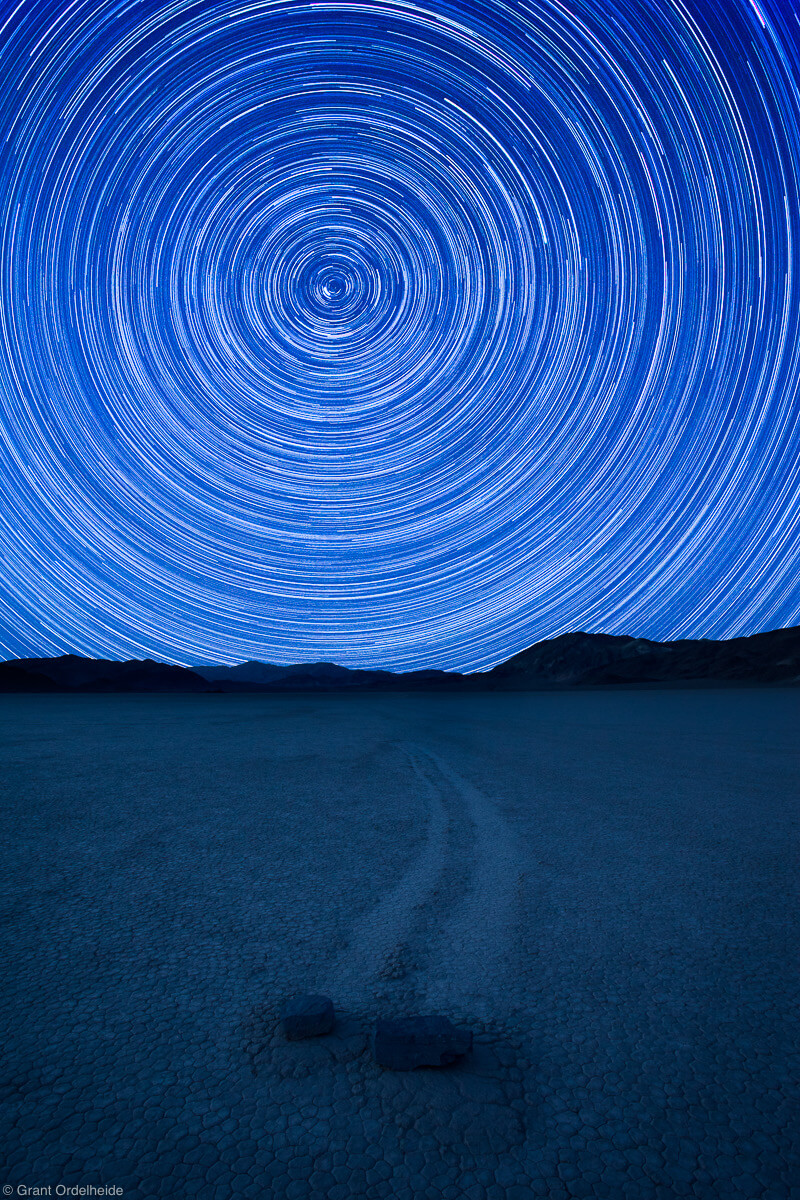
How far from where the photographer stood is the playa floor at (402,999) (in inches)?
73.4

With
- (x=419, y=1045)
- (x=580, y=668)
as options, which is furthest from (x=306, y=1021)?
(x=580, y=668)

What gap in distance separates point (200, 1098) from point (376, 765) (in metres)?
8.45

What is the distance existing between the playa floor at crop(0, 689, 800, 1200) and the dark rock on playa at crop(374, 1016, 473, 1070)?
51 millimetres

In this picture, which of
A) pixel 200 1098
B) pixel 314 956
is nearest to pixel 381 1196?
pixel 200 1098

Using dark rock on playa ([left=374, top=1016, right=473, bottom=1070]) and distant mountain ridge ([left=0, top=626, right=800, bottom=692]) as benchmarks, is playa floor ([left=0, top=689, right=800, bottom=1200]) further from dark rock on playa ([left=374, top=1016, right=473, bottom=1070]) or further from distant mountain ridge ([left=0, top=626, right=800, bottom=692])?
distant mountain ridge ([left=0, top=626, right=800, bottom=692])

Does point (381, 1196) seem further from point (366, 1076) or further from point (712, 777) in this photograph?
point (712, 777)

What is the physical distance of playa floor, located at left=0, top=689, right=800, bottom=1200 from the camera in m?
1.87

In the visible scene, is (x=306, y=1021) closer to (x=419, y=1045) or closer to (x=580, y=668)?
(x=419, y=1045)

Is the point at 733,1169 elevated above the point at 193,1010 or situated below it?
below

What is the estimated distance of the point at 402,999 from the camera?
2699 millimetres

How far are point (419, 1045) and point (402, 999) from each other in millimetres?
443

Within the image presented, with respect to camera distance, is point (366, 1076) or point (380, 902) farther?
point (380, 902)

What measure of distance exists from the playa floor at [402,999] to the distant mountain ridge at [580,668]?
296 feet

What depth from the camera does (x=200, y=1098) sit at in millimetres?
2102
